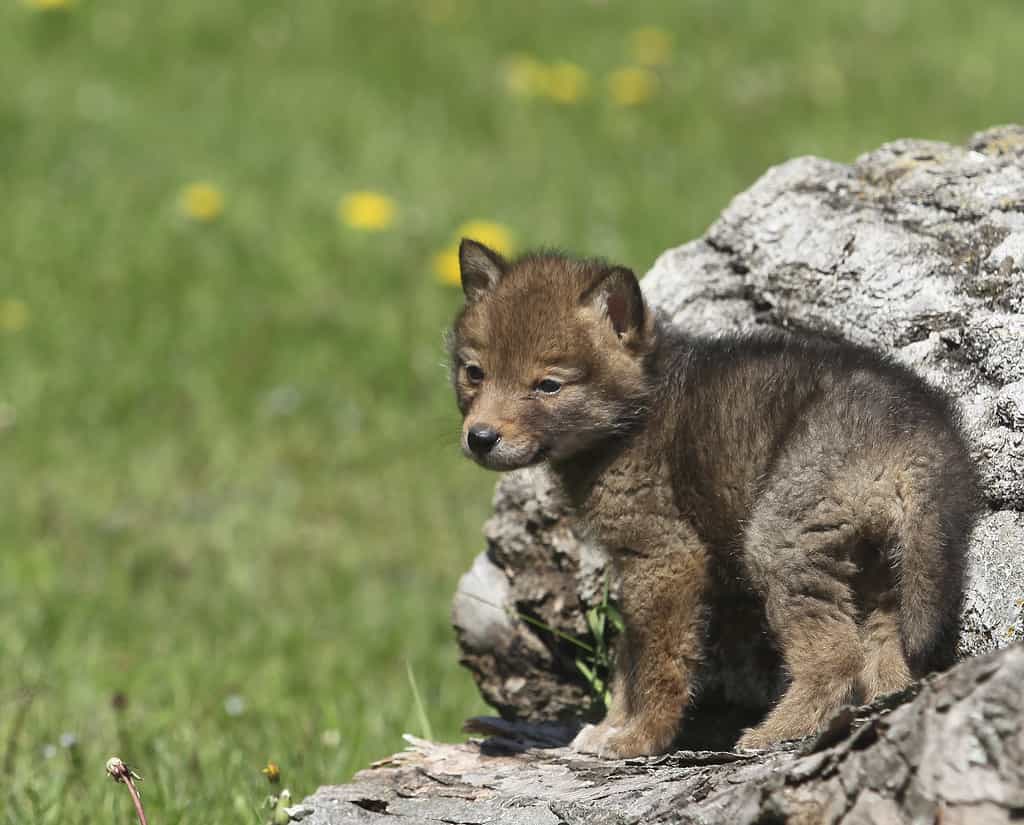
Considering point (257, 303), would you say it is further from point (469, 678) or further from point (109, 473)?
point (469, 678)

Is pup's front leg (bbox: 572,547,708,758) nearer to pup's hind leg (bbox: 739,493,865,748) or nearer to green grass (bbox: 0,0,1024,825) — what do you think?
pup's hind leg (bbox: 739,493,865,748)

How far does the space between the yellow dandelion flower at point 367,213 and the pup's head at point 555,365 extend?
6.22 meters

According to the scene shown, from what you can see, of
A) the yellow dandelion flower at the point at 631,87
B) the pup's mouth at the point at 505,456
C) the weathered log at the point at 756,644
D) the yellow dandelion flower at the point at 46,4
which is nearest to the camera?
the weathered log at the point at 756,644

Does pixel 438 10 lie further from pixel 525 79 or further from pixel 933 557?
pixel 933 557

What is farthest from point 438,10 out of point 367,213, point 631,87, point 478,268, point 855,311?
point 855,311

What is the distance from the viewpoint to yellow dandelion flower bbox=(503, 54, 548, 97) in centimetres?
1227

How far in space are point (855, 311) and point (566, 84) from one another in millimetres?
8275

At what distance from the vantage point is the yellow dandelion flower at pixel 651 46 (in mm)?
12852

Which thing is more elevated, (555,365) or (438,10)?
(438,10)

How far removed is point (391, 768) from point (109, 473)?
515cm

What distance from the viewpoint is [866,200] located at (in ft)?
15.7

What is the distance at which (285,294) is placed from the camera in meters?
10.0

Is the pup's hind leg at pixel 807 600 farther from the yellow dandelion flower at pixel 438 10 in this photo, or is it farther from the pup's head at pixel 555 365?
the yellow dandelion flower at pixel 438 10

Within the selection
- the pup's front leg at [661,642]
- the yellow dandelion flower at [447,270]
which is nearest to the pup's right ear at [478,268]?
the pup's front leg at [661,642]
